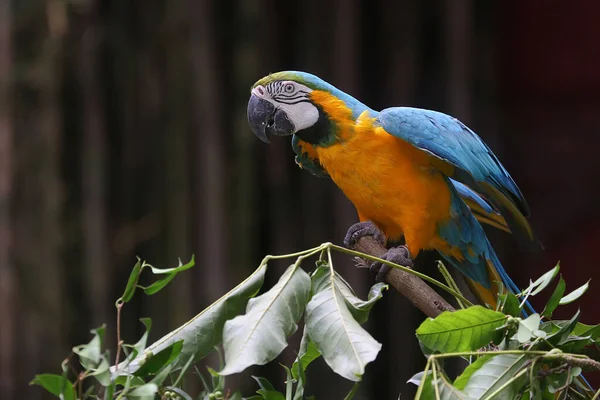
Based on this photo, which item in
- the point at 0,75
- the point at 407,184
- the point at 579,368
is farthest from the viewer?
the point at 0,75

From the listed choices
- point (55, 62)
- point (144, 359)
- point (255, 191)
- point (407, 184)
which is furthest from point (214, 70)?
point (144, 359)

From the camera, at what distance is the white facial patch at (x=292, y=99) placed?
88cm

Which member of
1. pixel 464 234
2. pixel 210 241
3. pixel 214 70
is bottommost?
pixel 210 241

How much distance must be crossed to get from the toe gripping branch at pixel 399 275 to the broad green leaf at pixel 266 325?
0.15 meters

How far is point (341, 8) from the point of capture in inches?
60.2

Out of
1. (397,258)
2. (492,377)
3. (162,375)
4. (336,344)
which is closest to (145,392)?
(162,375)

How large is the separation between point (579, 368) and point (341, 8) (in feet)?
3.66

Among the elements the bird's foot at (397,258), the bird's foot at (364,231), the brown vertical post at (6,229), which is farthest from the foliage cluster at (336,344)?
the brown vertical post at (6,229)

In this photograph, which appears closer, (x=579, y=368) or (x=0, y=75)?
(x=579, y=368)

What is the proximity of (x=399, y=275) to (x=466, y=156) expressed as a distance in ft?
0.61

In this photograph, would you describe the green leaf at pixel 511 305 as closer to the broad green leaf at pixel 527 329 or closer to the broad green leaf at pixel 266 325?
the broad green leaf at pixel 527 329

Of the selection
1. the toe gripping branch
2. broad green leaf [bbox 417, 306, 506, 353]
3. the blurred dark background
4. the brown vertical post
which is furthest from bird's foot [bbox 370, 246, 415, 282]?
the brown vertical post

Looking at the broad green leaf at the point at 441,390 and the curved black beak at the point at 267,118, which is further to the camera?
the curved black beak at the point at 267,118

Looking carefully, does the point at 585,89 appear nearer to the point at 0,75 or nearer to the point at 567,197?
the point at 567,197
